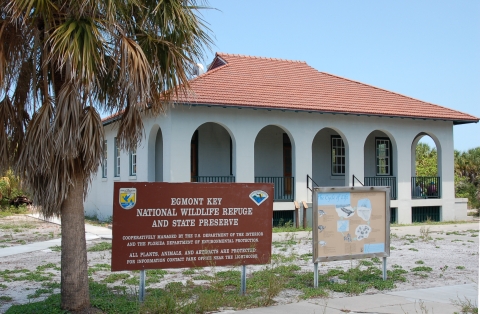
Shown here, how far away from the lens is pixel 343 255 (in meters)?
9.62

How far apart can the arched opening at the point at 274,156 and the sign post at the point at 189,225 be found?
13.8 meters

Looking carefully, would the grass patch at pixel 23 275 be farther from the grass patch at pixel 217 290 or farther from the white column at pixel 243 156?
the white column at pixel 243 156

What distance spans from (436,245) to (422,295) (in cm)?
731

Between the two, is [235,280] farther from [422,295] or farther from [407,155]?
[407,155]

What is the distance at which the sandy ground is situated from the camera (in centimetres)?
971

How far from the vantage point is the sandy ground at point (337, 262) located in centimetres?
971

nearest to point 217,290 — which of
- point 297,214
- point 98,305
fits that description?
point 98,305

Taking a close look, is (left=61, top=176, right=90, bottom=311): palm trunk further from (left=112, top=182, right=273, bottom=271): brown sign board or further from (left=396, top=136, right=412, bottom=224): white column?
(left=396, top=136, right=412, bottom=224): white column

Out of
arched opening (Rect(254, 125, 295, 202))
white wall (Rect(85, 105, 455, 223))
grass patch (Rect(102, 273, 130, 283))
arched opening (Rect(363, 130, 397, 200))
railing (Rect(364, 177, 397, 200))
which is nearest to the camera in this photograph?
grass patch (Rect(102, 273, 130, 283))

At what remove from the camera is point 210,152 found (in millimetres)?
22250

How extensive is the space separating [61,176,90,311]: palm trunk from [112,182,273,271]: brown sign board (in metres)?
0.48

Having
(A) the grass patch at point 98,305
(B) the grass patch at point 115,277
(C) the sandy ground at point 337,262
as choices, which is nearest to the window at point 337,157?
(C) the sandy ground at point 337,262

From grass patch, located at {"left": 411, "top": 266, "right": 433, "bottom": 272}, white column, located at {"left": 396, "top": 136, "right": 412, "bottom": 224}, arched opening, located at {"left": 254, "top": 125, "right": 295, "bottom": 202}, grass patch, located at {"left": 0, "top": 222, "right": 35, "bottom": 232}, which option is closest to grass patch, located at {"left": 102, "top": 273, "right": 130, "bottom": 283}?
grass patch, located at {"left": 411, "top": 266, "right": 433, "bottom": 272}

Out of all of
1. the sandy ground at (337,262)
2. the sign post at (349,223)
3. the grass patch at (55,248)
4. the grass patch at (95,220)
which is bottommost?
the sandy ground at (337,262)
